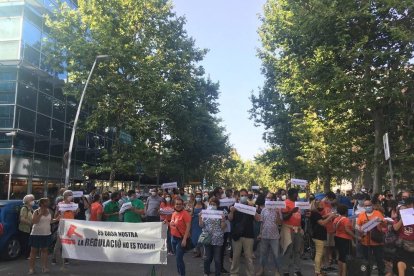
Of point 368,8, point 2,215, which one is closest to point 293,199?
point 2,215

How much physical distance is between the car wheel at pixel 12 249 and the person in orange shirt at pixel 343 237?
800cm

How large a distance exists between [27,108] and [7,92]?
1.56 meters

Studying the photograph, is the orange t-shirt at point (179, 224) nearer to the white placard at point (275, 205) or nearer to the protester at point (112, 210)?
the white placard at point (275, 205)

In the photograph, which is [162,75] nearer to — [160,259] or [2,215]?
[2,215]

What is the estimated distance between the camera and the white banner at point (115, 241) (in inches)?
339

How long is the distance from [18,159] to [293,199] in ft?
70.0

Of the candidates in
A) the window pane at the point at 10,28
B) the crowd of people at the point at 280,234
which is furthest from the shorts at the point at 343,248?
the window pane at the point at 10,28

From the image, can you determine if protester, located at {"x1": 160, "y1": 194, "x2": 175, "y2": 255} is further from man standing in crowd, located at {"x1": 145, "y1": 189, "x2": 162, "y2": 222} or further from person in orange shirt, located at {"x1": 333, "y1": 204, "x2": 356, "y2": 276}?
person in orange shirt, located at {"x1": 333, "y1": 204, "x2": 356, "y2": 276}

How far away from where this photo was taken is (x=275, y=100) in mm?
33094

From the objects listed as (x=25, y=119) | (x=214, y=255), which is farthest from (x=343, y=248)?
(x=25, y=119)

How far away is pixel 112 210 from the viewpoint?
12234mm

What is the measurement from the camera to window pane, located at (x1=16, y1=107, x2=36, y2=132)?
27.2 m

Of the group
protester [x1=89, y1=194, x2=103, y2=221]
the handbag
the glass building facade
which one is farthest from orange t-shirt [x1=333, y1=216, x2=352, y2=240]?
the glass building facade

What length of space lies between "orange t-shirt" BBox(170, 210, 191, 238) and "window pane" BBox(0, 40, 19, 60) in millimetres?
21917
